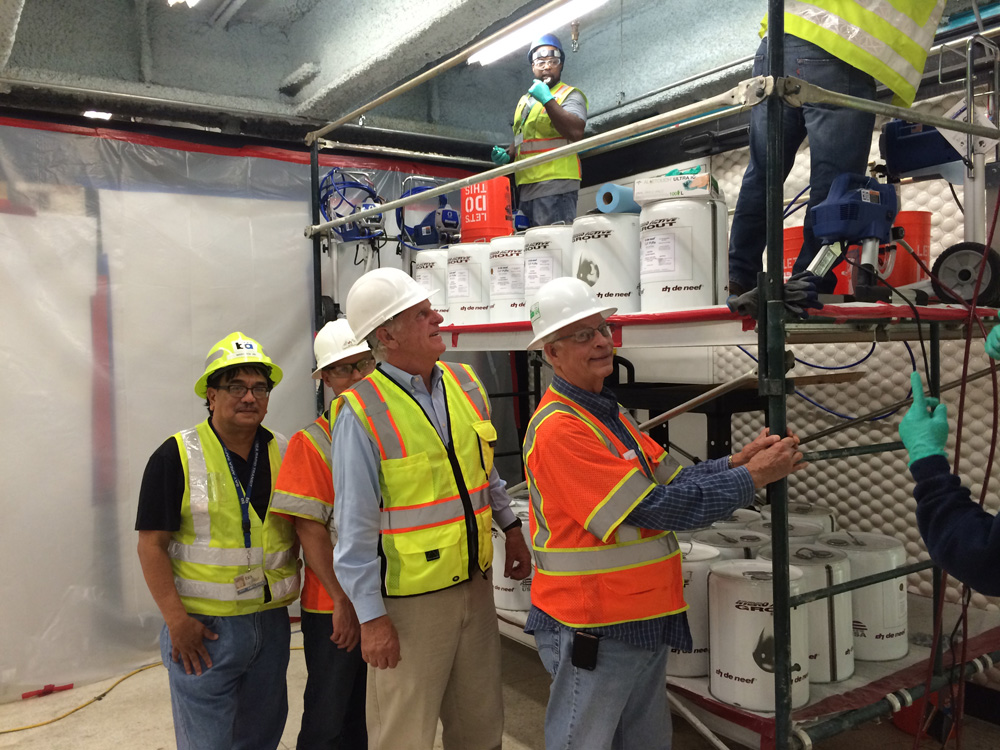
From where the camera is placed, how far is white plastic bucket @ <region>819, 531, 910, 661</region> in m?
2.90

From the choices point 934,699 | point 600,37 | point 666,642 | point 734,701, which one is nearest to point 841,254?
point 666,642

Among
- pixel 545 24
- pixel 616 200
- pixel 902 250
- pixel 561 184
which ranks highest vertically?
pixel 545 24

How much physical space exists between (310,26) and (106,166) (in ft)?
5.26

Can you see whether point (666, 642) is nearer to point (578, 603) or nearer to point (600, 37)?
point (578, 603)

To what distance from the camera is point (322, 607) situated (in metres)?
2.76

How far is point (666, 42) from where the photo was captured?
5.09 m

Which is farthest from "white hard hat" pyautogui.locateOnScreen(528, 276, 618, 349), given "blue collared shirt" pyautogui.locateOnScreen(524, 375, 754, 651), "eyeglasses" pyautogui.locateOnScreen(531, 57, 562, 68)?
"eyeglasses" pyautogui.locateOnScreen(531, 57, 562, 68)

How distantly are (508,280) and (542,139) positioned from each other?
4.75 ft

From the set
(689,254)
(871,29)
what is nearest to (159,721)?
(689,254)

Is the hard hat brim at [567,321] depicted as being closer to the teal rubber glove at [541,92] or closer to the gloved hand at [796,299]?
the gloved hand at [796,299]

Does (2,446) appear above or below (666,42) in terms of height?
below

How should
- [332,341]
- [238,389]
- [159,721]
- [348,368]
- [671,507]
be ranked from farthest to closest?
[159,721] → [332,341] → [348,368] → [238,389] → [671,507]

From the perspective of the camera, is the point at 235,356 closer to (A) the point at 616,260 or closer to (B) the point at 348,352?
(B) the point at 348,352

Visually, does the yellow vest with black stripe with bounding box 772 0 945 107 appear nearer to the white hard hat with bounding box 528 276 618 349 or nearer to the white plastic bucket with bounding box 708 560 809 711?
the white hard hat with bounding box 528 276 618 349
